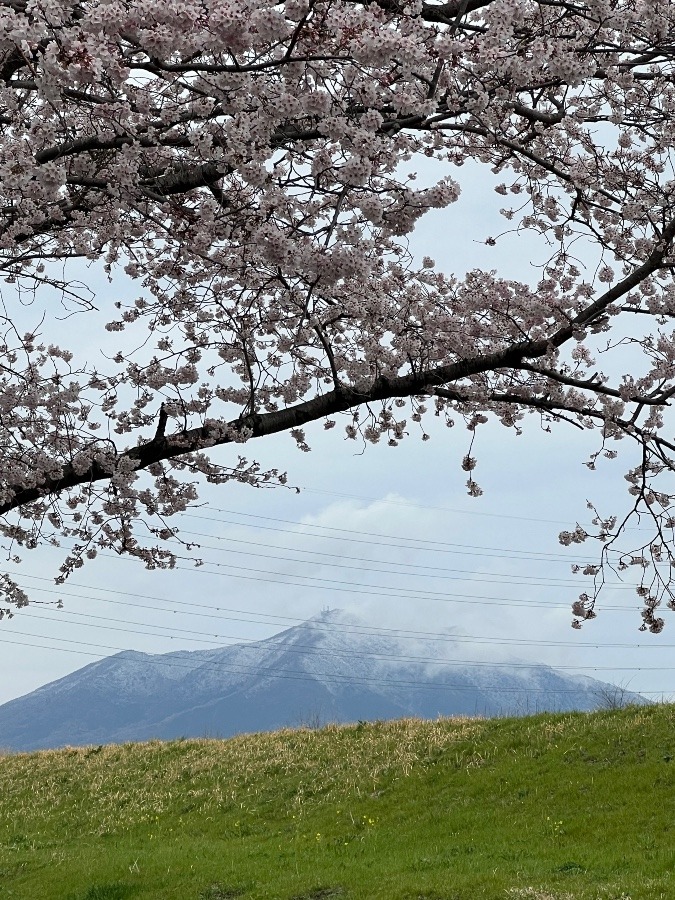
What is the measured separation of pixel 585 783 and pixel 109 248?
1225 centimetres

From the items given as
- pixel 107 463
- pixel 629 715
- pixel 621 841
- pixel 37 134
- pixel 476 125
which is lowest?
pixel 621 841

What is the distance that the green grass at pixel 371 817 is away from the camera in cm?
1221

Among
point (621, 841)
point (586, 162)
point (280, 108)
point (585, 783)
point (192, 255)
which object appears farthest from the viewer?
point (585, 783)

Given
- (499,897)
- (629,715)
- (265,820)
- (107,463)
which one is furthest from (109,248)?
(629,715)

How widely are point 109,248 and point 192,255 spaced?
3.39 meters

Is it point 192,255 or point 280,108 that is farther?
point 192,255

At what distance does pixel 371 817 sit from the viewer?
16125 millimetres

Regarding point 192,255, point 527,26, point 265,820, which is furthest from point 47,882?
point 527,26

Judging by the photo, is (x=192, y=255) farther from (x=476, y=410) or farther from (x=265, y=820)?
(x=265, y=820)

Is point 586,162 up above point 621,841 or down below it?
above

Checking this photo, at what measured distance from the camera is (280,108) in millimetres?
5543

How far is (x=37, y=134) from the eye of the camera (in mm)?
5766

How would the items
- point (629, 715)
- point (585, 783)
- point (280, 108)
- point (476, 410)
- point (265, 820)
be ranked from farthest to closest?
point (629, 715)
point (265, 820)
point (585, 783)
point (476, 410)
point (280, 108)

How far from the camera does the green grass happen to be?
12211mm
